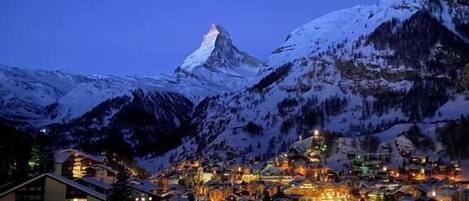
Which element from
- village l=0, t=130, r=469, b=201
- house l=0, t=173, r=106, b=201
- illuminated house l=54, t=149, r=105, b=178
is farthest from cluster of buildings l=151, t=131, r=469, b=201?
house l=0, t=173, r=106, b=201

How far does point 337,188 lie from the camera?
10675cm

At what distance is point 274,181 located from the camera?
119 m

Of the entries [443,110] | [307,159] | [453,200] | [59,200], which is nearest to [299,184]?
[453,200]

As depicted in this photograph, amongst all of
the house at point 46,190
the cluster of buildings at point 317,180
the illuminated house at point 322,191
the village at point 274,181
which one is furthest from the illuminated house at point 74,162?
the illuminated house at point 322,191

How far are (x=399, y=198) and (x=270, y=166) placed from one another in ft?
157

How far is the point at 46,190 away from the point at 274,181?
258 feet

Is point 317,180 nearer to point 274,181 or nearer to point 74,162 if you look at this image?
point 274,181

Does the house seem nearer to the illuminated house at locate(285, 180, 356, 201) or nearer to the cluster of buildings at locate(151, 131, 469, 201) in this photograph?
the cluster of buildings at locate(151, 131, 469, 201)

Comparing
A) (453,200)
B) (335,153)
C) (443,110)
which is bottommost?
(453,200)

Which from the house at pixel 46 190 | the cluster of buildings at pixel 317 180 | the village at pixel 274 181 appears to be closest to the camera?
the house at pixel 46 190

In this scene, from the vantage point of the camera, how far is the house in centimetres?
4272

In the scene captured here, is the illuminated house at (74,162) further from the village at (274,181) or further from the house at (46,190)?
the house at (46,190)

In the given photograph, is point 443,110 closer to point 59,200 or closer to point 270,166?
point 270,166

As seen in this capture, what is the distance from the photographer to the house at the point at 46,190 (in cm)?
4272
